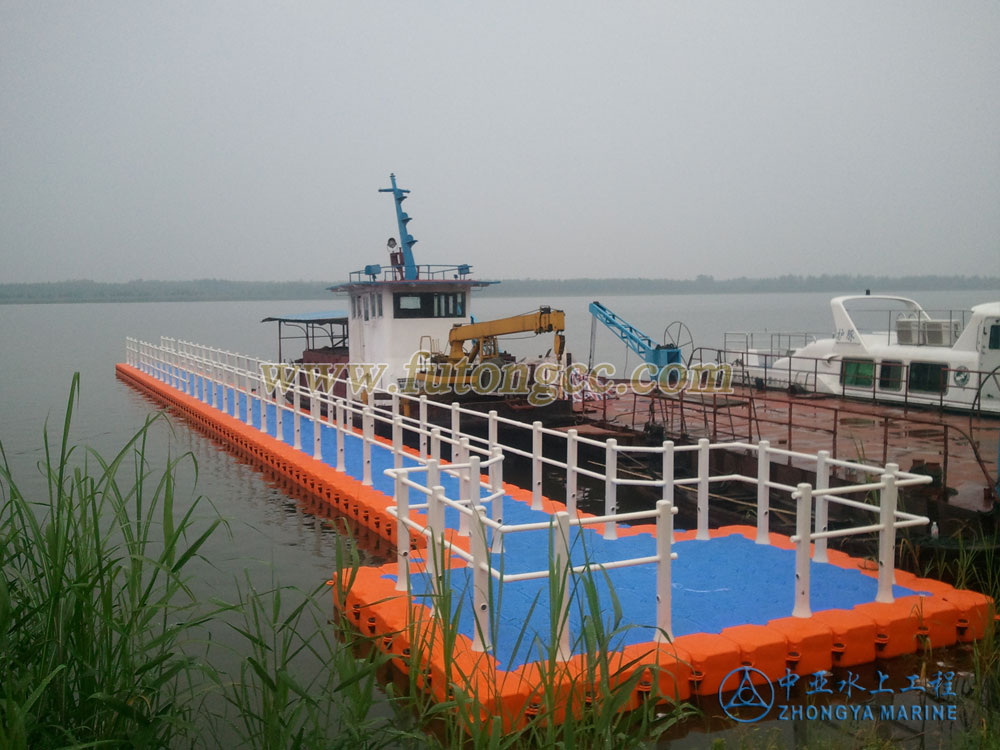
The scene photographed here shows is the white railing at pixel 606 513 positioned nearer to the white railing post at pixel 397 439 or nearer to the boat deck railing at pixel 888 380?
the white railing post at pixel 397 439

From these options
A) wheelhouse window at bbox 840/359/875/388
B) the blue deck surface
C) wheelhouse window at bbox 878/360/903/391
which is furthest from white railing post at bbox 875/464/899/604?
wheelhouse window at bbox 840/359/875/388

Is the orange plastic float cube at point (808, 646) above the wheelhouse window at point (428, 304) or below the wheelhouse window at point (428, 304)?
below

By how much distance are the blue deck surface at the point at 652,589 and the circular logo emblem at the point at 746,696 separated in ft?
1.46

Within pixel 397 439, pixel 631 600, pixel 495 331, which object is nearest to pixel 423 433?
pixel 397 439

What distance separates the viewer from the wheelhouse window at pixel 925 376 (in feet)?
62.3

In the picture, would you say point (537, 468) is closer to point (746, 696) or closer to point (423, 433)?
point (423, 433)

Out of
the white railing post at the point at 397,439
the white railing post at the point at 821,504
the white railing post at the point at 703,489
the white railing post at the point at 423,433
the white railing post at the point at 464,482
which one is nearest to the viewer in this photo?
the white railing post at the point at 821,504

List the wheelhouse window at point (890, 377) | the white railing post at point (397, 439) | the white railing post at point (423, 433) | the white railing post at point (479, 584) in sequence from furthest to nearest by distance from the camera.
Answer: the wheelhouse window at point (890, 377) < the white railing post at point (397, 439) < the white railing post at point (423, 433) < the white railing post at point (479, 584)

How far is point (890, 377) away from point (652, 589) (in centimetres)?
1543

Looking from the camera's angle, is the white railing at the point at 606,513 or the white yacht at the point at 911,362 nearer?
the white railing at the point at 606,513

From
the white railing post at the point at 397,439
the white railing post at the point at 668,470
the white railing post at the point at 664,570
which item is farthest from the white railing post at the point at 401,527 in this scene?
the white railing post at the point at 397,439

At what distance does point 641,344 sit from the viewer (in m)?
20.9

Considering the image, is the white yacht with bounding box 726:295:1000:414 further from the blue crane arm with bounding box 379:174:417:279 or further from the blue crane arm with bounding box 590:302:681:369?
the blue crane arm with bounding box 379:174:417:279

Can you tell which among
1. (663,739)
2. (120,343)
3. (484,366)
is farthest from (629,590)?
(120,343)
